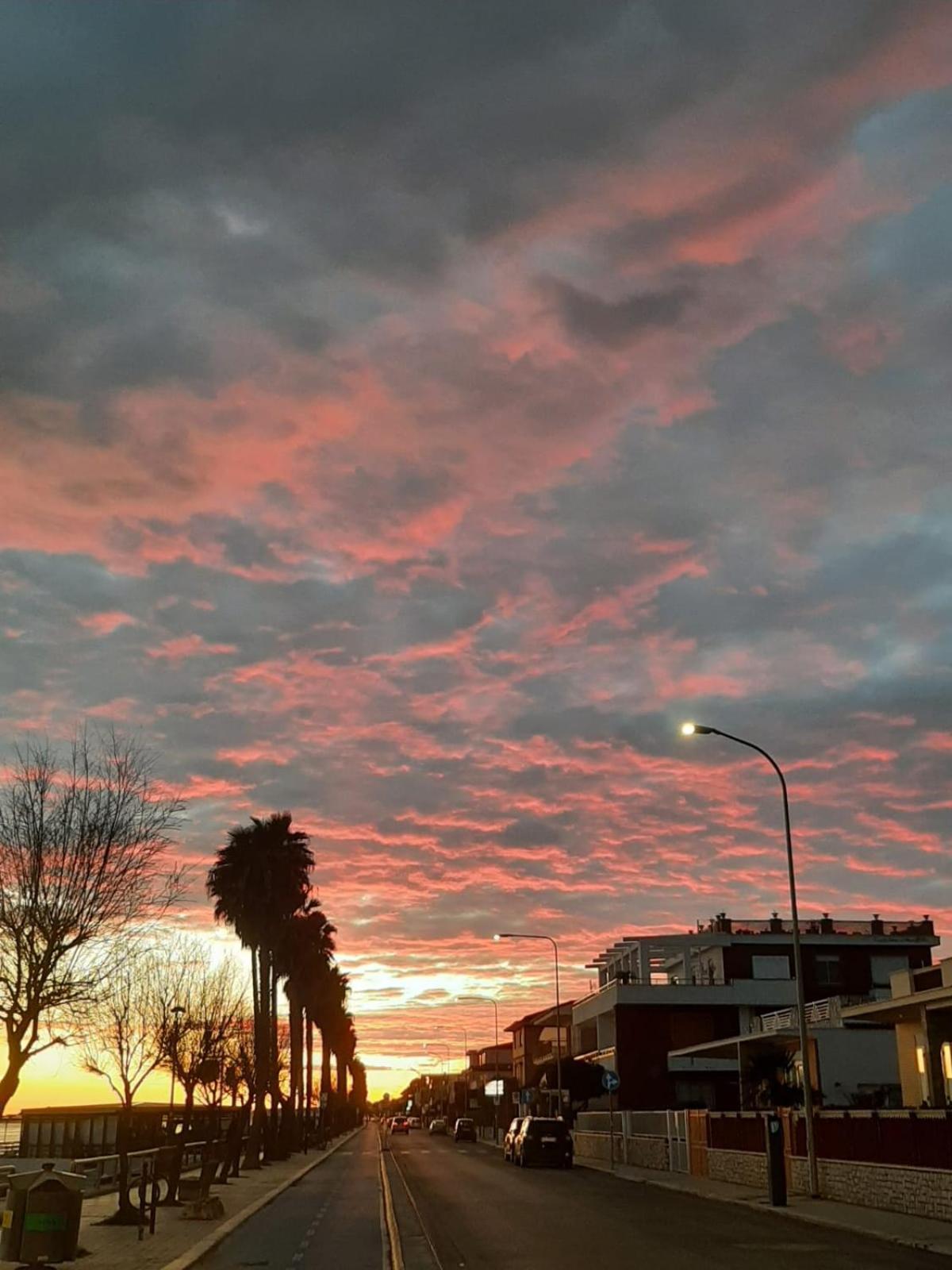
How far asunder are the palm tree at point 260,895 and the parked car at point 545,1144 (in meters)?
11.7

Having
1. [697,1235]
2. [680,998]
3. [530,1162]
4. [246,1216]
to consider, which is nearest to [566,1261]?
[697,1235]

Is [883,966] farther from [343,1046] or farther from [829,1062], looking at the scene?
[343,1046]

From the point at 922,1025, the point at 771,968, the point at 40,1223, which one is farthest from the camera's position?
the point at 771,968

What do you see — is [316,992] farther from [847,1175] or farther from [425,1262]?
[425,1262]

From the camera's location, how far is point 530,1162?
52125 mm

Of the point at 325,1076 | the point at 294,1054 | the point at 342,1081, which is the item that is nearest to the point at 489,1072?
the point at 342,1081

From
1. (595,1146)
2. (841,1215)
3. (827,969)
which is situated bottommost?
(595,1146)

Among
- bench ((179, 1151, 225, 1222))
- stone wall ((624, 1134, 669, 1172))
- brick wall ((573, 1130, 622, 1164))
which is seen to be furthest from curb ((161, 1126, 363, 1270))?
brick wall ((573, 1130, 622, 1164))

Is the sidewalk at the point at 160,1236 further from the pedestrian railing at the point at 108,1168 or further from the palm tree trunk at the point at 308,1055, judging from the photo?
the palm tree trunk at the point at 308,1055

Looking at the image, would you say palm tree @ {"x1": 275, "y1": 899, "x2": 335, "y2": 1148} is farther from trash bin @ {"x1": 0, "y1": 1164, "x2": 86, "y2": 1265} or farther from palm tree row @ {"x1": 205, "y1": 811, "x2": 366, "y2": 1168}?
trash bin @ {"x1": 0, "y1": 1164, "x2": 86, "y2": 1265}

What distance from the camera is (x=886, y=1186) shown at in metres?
26.5

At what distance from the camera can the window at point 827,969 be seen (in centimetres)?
7950

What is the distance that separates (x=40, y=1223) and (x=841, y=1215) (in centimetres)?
1764

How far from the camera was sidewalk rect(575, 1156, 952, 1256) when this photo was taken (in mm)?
20820
